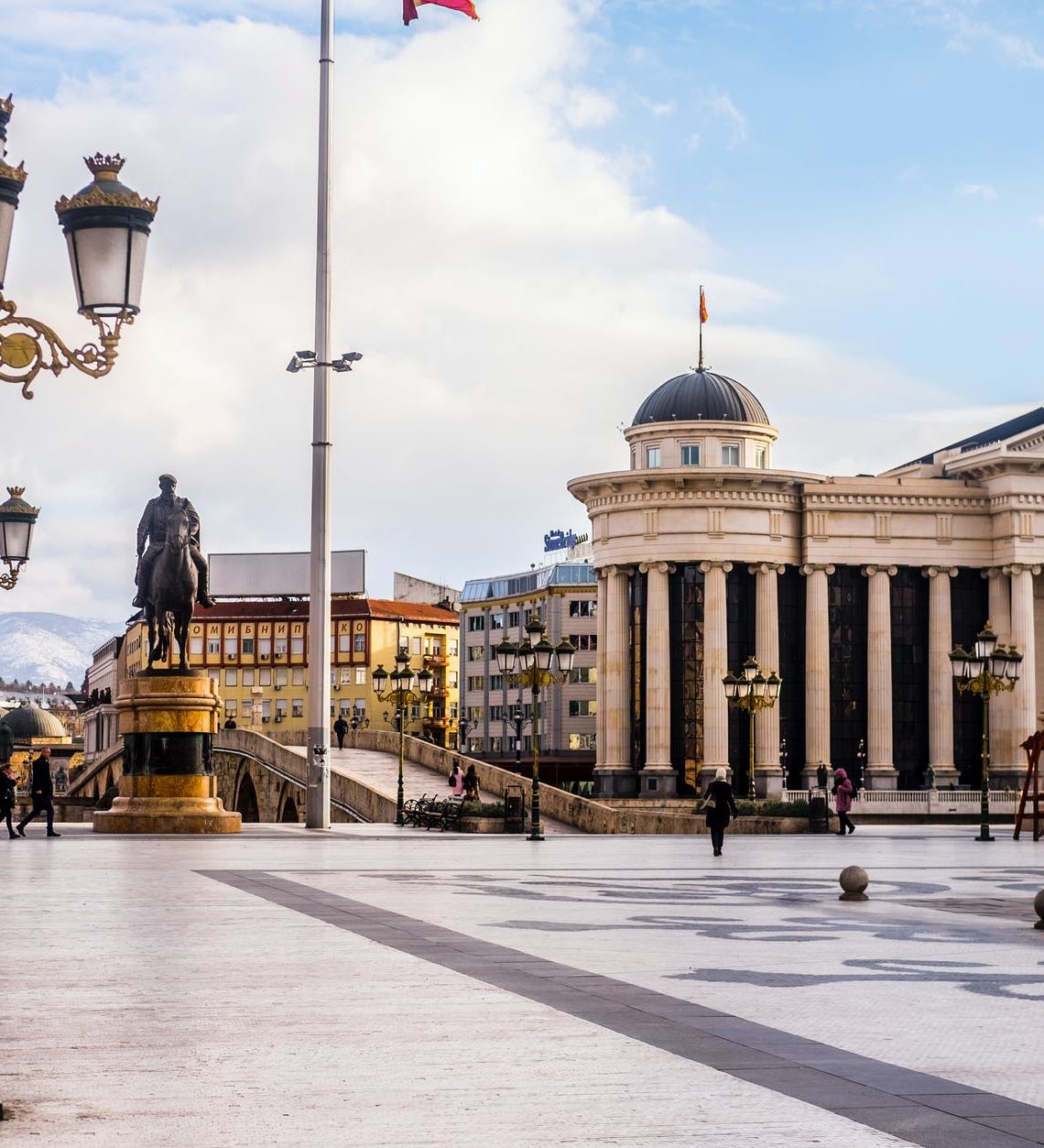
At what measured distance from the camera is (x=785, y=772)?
9012 cm

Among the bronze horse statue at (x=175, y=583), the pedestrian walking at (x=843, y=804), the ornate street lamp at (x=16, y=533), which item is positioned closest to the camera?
the ornate street lamp at (x=16, y=533)

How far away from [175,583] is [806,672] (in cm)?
5690

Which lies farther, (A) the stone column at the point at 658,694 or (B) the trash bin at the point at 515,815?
(A) the stone column at the point at 658,694

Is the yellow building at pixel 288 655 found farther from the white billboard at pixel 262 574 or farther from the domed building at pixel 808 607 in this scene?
the domed building at pixel 808 607

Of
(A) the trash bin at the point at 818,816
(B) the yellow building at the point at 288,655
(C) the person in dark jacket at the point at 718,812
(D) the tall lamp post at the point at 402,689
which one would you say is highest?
(B) the yellow building at the point at 288,655

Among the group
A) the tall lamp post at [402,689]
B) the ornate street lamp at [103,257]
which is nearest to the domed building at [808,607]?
the tall lamp post at [402,689]

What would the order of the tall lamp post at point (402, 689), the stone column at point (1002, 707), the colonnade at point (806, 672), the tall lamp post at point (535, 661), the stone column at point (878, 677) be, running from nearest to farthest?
the tall lamp post at point (535, 661) → the tall lamp post at point (402, 689) → the colonnade at point (806, 672) → the stone column at point (878, 677) → the stone column at point (1002, 707)

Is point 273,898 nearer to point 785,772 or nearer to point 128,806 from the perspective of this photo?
point 128,806

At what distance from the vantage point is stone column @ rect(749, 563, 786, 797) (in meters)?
88.3

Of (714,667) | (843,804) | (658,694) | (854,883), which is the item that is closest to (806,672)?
(714,667)

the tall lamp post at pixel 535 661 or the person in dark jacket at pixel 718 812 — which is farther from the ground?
the tall lamp post at pixel 535 661

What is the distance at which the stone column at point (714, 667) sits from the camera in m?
88.4

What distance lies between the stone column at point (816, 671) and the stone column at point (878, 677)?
1817 mm

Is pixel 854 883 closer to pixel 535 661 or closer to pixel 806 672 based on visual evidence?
pixel 535 661
